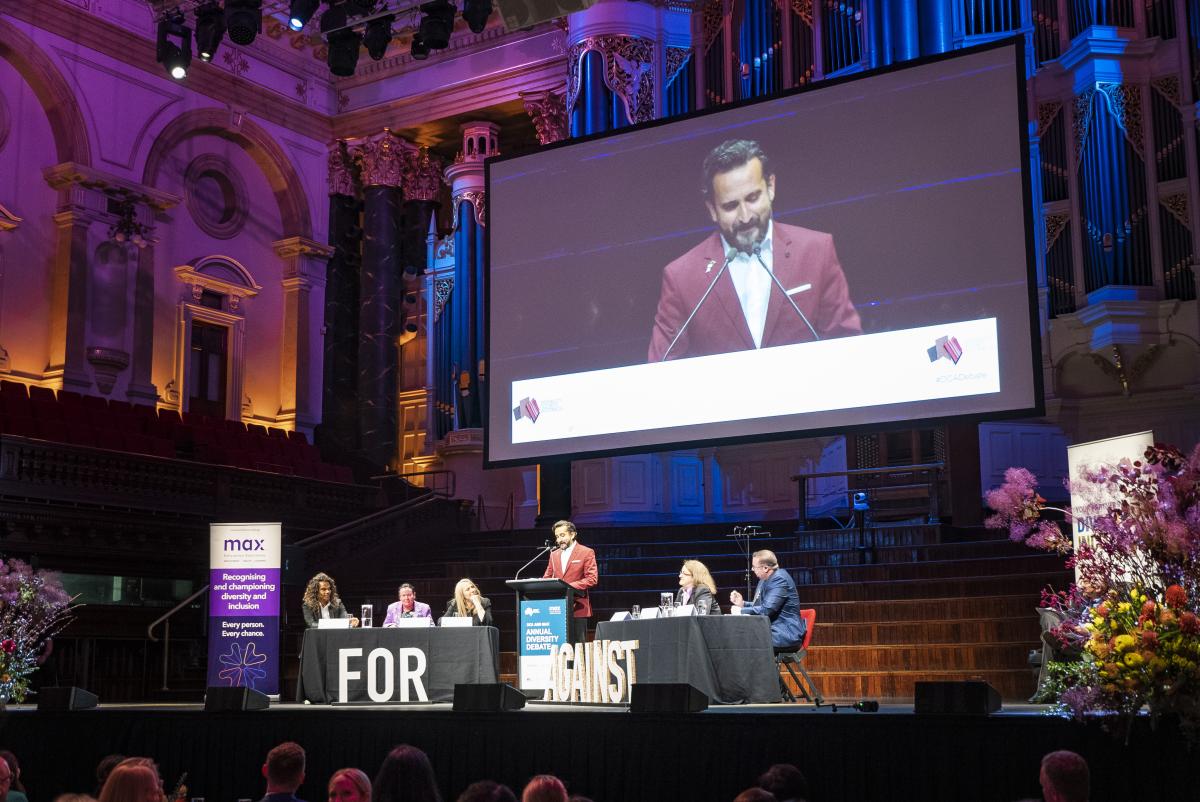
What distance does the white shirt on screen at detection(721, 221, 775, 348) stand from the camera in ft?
35.2

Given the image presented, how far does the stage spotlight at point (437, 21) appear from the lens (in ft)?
40.7

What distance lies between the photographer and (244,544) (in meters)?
10.8

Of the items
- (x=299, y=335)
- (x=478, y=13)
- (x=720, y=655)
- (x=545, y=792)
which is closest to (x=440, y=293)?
(x=299, y=335)

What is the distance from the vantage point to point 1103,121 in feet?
43.1

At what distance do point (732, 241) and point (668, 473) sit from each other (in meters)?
4.31

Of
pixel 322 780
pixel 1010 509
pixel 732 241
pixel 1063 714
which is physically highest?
pixel 732 241

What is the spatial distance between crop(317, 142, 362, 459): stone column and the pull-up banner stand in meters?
6.98

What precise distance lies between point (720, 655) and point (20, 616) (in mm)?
4094

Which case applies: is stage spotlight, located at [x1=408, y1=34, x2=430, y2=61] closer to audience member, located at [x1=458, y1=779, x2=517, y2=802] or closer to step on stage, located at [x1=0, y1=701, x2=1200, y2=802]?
step on stage, located at [x1=0, y1=701, x2=1200, y2=802]

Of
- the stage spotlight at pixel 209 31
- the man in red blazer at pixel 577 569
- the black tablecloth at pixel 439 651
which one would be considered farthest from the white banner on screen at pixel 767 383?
the stage spotlight at pixel 209 31

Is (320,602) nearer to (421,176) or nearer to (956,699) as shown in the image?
(956,699)

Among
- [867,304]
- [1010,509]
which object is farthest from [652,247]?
[1010,509]

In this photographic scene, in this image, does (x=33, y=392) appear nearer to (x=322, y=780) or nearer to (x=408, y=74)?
(x=408, y=74)

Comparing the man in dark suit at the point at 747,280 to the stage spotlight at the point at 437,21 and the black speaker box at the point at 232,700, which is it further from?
the black speaker box at the point at 232,700
